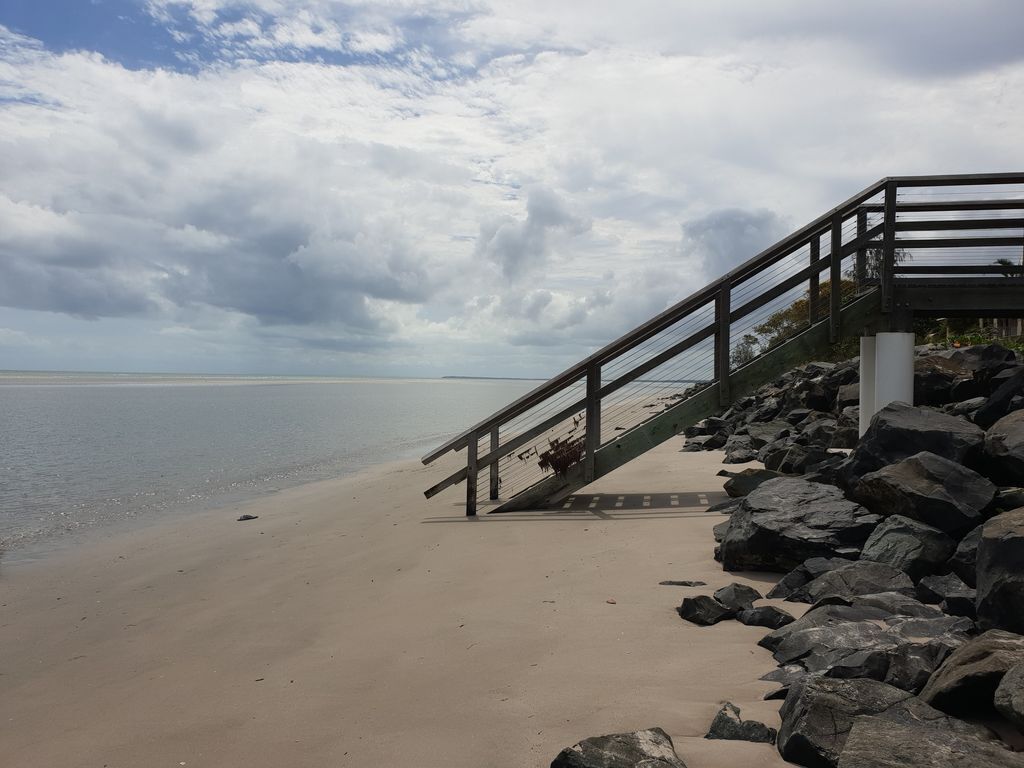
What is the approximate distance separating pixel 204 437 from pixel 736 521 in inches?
856

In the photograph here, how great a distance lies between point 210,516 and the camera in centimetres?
1202

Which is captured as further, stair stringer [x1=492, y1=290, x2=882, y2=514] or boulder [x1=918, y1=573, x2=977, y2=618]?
stair stringer [x1=492, y1=290, x2=882, y2=514]

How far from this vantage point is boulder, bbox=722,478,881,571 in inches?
235

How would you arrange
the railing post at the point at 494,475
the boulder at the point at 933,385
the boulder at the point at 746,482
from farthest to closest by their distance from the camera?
1. the boulder at the point at 933,385
2. the railing post at the point at 494,475
3. the boulder at the point at 746,482

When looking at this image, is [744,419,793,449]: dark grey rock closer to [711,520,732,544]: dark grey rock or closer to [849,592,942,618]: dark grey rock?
[711,520,732,544]: dark grey rock

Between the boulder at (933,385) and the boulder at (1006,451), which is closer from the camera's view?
the boulder at (1006,451)

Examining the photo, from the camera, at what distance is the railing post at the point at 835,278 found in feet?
34.1

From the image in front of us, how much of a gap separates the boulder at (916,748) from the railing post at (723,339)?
7.76 m

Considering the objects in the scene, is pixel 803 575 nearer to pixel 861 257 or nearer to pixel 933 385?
pixel 861 257

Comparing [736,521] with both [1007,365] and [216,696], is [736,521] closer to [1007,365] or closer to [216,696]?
[216,696]

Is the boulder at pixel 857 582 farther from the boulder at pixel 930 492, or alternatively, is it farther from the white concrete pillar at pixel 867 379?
the white concrete pillar at pixel 867 379

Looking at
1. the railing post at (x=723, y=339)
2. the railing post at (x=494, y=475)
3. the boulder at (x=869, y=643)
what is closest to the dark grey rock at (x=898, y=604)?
the boulder at (x=869, y=643)

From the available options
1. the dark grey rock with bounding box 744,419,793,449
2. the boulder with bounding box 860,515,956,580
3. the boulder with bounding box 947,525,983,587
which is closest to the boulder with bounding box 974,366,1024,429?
the boulder with bounding box 860,515,956,580

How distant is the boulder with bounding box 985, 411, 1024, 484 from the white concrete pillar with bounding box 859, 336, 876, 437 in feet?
13.4
